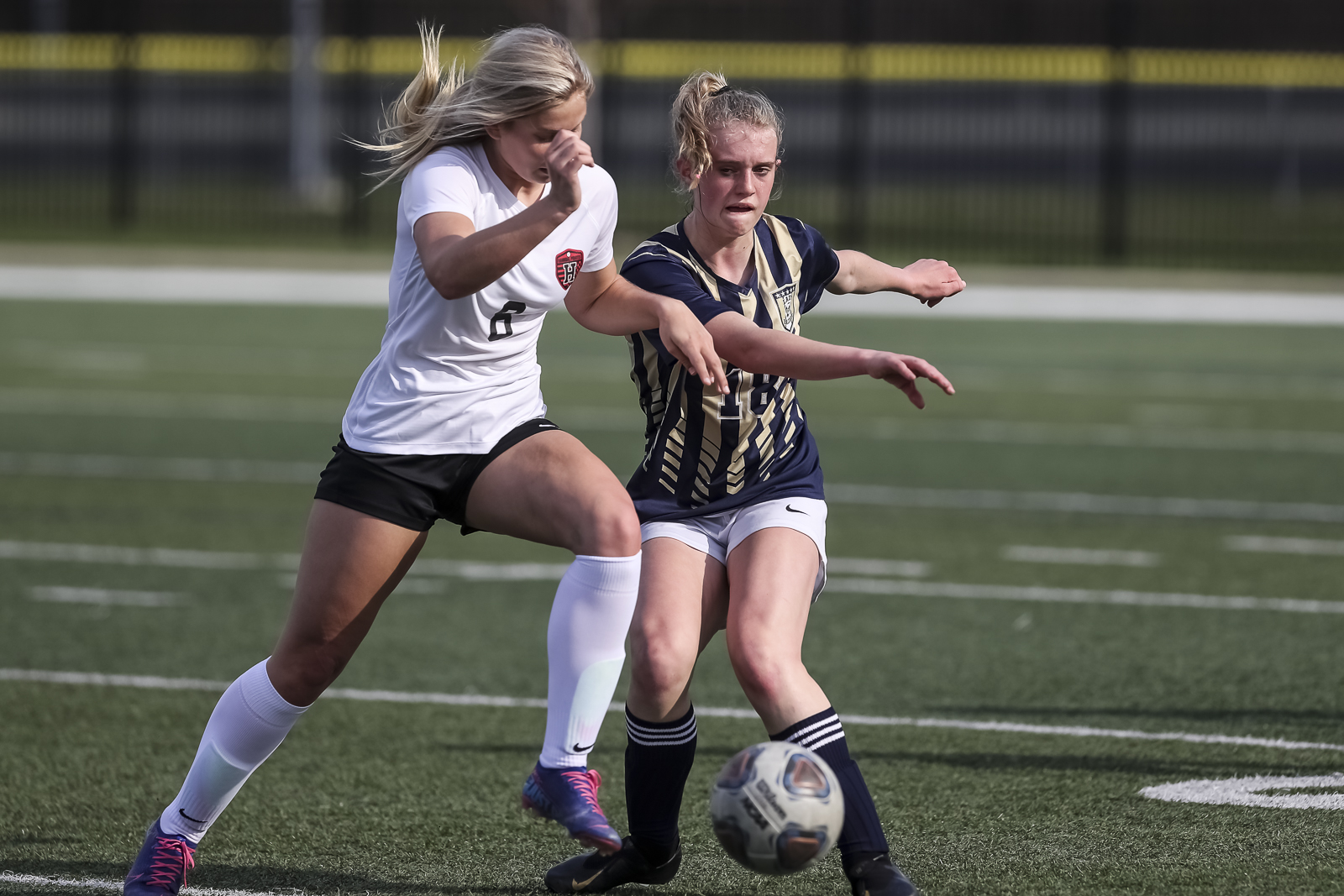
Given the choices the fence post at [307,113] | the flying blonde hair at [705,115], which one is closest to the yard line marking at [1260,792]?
the flying blonde hair at [705,115]

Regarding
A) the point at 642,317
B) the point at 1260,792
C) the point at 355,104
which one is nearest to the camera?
the point at 642,317

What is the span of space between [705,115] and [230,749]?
184cm

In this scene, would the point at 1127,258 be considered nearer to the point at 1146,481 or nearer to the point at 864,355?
the point at 1146,481

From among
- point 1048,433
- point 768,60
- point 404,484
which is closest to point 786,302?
point 404,484

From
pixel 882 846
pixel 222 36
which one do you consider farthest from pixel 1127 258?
pixel 882 846

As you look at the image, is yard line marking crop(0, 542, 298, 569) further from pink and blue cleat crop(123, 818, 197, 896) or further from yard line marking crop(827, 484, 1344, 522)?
pink and blue cleat crop(123, 818, 197, 896)

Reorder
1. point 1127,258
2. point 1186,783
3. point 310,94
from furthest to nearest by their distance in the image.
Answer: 1. point 310,94
2. point 1127,258
3. point 1186,783

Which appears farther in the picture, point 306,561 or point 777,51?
point 777,51

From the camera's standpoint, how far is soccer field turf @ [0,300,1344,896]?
4.86 m

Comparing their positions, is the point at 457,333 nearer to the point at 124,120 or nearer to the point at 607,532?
the point at 607,532

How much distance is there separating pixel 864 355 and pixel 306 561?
4.38ft

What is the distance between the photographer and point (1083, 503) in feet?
35.6

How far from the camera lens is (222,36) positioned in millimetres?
32094

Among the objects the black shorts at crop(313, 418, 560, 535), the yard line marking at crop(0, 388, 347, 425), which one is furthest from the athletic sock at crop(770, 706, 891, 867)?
the yard line marking at crop(0, 388, 347, 425)
